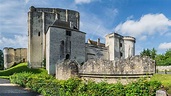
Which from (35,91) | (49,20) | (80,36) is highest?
(49,20)

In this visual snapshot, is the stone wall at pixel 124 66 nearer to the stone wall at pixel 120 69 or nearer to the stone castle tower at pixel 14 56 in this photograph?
the stone wall at pixel 120 69

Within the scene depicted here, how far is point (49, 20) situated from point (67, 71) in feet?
122

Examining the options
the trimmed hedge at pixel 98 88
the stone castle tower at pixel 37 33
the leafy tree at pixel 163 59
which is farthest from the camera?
the stone castle tower at pixel 37 33

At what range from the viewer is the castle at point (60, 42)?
50.6 meters

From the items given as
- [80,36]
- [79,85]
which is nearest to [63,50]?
[80,36]

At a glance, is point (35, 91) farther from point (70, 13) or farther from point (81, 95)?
point (70, 13)

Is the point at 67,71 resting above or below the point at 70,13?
below

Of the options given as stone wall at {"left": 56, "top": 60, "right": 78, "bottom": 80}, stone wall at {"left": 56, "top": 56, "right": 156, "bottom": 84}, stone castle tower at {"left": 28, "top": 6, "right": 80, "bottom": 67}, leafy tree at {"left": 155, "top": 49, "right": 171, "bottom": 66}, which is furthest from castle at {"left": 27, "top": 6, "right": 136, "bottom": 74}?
stone wall at {"left": 56, "top": 56, "right": 156, "bottom": 84}

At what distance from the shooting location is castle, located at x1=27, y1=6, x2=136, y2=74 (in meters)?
50.6

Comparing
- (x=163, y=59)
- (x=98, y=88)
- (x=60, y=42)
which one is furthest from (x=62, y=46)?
(x=98, y=88)

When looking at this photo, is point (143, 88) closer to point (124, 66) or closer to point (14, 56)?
point (124, 66)

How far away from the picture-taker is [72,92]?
14.4 meters

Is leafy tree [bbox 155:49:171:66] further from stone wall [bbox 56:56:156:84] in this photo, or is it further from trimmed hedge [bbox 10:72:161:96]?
trimmed hedge [bbox 10:72:161:96]

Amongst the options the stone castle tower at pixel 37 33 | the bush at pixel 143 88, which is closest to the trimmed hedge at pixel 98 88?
the bush at pixel 143 88
